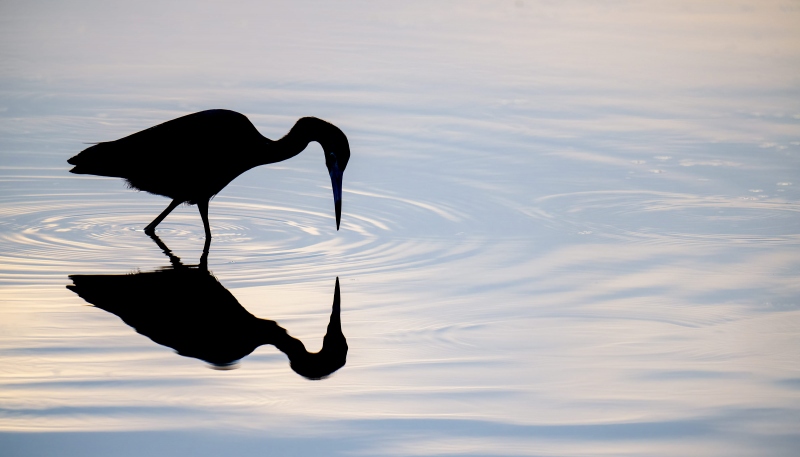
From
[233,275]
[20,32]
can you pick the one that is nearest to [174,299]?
[233,275]

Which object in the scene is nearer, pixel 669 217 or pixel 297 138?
pixel 297 138

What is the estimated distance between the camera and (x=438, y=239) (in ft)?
27.3

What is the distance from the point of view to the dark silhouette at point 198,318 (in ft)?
20.3

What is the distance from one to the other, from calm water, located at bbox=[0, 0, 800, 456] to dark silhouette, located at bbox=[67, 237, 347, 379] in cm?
10

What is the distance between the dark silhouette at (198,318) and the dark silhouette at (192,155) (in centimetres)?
102

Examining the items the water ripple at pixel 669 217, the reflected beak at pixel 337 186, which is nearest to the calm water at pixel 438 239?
the water ripple at pixel 669 217

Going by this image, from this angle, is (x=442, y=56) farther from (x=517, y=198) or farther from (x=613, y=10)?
(x=517, y=198)

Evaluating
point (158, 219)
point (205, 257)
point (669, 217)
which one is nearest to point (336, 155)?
point (205, 257)

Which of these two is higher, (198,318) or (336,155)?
(336,155)

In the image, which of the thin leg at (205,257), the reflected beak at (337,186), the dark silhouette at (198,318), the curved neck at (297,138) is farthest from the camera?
the curved neck at (297,138)

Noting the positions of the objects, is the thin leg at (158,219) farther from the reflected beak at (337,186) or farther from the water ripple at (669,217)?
the water ripple at (669,217)

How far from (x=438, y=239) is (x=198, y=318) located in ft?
6.95

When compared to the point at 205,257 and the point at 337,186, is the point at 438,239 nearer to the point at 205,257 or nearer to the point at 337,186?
the point at 337,186

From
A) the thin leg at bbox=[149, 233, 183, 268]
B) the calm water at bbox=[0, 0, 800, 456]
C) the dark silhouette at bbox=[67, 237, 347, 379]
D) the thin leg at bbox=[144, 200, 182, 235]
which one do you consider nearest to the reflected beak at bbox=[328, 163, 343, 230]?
the calm water at bbox=[0, 0, 800, 456]
